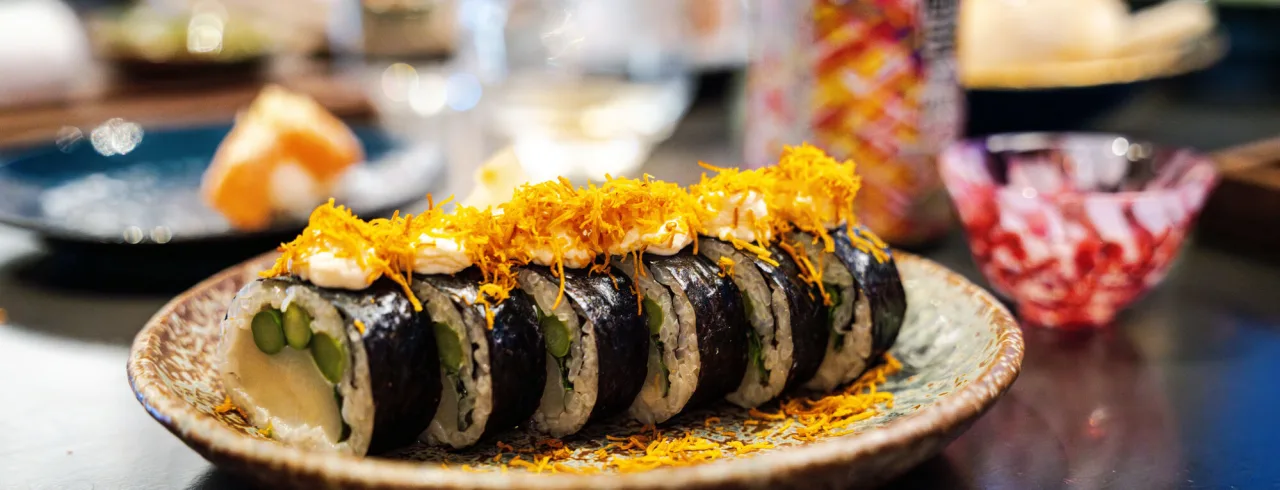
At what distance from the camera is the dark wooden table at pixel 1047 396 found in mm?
1459

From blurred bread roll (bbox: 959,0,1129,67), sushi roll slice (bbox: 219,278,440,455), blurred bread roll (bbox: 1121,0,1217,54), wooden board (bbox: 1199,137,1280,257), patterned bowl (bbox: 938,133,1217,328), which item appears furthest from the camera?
blurred bread roll (bbox: 1121,0,1217,54)

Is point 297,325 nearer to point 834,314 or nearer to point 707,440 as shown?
point 707,440

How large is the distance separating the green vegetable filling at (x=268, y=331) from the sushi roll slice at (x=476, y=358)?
0.63 feet

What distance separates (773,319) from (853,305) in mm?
155

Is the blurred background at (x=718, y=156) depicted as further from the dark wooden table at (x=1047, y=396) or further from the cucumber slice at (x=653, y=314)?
the cucumber slice at (x=653, y=314)

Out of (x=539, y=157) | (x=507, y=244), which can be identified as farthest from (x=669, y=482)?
(x=539, y=157)

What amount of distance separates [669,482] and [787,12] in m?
1.50

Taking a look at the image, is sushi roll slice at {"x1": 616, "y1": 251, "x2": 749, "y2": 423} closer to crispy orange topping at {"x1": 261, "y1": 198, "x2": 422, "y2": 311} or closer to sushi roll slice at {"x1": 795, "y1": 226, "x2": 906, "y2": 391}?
sushi roll slice at {"x1": 795, "y1": 226, "x2": 906, "y2": 391}

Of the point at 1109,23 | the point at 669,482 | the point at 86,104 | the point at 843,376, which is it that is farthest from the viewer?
the point at 86,104

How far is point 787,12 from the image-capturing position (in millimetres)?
2314

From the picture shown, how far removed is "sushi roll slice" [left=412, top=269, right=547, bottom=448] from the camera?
138 cm

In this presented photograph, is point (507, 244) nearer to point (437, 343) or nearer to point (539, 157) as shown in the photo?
point (437, 343)

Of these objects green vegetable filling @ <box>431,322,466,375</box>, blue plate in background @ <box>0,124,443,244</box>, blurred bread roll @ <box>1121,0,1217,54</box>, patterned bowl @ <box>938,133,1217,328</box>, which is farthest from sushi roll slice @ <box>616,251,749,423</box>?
blurred bread roll @ <box>1121,0,1217,54</box>

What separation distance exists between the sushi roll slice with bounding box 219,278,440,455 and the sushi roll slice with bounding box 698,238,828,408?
0.50 m
